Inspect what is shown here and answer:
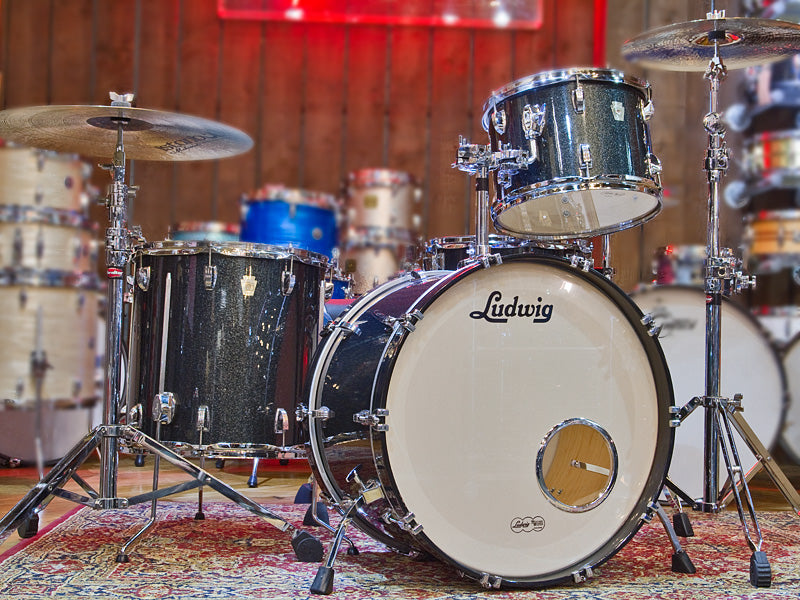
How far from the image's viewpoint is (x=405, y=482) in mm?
2166

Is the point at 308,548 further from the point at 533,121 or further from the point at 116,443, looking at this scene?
the point at 533,121

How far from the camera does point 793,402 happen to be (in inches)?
156

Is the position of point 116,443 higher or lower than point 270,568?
higher

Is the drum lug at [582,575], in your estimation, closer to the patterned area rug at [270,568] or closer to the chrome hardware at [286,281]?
the patterned area rug at [270,568]

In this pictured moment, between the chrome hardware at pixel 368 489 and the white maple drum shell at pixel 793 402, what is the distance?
2.50m

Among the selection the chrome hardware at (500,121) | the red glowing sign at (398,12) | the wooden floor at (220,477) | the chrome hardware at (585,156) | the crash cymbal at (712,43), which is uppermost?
the red glowing sign at (398,12)

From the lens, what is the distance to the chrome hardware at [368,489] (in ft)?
7.23

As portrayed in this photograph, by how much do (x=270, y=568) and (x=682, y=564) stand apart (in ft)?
4.02

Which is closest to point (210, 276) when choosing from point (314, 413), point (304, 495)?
point (314, 413)

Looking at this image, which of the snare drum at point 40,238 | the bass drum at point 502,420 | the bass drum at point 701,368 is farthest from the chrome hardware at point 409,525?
the snare drum at point 40,238

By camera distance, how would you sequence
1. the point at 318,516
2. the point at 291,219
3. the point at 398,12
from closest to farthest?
1. the point at 318,516
2. the point at 291,219
3. the point at 398,12

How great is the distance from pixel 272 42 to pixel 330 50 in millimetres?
356

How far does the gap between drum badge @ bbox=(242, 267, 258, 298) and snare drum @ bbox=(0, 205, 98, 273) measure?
1.77 m

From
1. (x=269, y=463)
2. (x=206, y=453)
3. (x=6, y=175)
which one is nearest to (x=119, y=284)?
(x=206, y=453)
